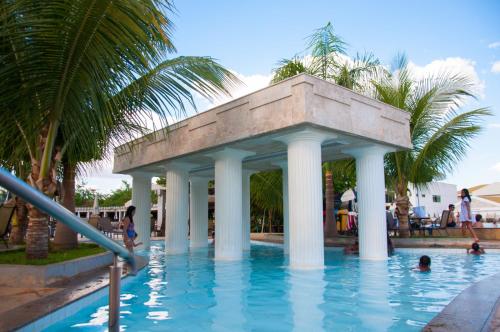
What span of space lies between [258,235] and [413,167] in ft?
31.1

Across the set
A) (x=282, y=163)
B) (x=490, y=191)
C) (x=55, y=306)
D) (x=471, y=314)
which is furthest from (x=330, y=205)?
(x=490, y=191)

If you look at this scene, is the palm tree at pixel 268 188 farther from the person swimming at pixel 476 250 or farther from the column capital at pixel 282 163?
the person swimming at pixel 476 250

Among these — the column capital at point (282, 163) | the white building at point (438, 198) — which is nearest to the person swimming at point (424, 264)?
the column capital at point (282, 163)

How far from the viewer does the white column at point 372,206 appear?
36.8 ft

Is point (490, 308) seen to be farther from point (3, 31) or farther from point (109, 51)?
point (3, 31)

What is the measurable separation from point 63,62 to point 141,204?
11873 mm

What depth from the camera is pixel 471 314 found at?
12.8ft

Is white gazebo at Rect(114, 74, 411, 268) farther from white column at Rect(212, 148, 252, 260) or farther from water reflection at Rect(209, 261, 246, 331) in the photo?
water reflection at Rect(209, 261, 246, 331)

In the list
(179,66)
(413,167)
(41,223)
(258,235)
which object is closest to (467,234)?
(413,167)

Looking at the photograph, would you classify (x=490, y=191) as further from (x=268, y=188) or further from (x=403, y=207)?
(x=403, y=207)

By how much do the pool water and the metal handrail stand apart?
8.07 feet

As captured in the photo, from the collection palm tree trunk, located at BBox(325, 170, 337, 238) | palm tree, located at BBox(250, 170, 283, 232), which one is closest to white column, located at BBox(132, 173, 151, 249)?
palm tree, located at BBox(250, 170, 283, 232)

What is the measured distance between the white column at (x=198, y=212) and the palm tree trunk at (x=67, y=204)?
8.09 m

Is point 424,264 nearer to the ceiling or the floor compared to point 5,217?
nearer to the floor
